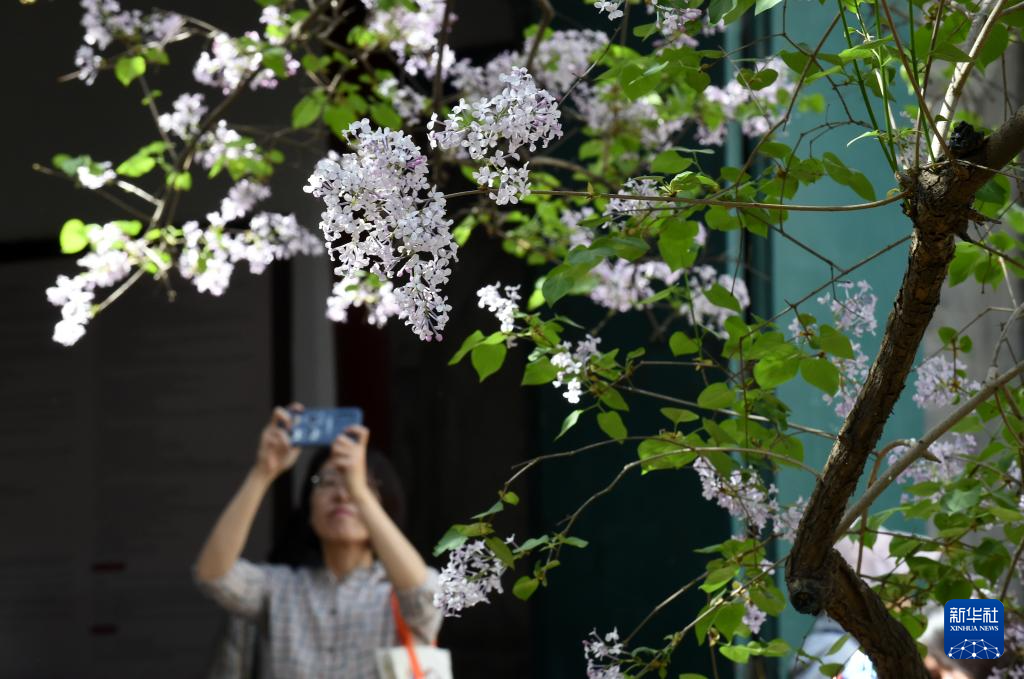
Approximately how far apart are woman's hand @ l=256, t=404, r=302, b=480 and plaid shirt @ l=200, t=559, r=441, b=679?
268 mm

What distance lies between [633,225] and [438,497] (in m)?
2.22

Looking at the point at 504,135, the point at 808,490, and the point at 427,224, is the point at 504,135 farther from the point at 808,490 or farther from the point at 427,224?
the point at 808,490

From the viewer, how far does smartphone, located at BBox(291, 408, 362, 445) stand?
3.46 m

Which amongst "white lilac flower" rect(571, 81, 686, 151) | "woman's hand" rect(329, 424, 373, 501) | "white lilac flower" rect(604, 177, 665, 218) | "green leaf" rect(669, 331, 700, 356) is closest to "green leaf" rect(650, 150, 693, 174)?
"white lilac flower" rect(604, 177, 665, 218)

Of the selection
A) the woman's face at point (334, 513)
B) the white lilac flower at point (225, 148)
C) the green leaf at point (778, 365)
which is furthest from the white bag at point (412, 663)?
the green leaf at point (778, 365)

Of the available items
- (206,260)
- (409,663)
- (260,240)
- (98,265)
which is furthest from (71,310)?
(409,663)

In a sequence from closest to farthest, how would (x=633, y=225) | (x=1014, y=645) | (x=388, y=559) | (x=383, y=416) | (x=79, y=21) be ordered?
(x=633, y=225) → (x=1014, y=645) → (x=388, y=559) → (x=79, y=21) → (x=383, y=416)

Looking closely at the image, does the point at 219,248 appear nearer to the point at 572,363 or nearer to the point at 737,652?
the point at 572,363

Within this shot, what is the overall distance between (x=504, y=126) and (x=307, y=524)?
240 cm

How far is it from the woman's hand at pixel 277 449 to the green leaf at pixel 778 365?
2111 mm

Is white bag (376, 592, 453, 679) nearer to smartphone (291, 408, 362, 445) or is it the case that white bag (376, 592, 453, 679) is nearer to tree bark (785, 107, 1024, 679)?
smartphone (291, 408, 362, 445)

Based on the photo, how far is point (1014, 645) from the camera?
1949mm

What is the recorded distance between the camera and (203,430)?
3518mm

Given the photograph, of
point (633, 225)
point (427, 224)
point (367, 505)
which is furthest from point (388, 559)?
point (427, 224)
